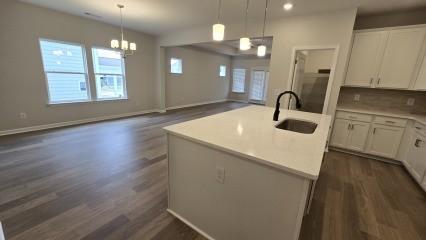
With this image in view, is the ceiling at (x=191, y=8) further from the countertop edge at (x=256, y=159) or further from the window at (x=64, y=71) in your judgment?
the countertop edge at (x=256, y=159)

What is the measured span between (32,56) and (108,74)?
160 cm

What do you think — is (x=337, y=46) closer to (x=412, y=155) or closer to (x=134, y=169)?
(x=412, y=155)

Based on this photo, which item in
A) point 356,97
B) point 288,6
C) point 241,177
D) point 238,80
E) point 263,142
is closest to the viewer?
point 241,177

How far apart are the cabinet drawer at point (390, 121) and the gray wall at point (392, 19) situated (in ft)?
5.64

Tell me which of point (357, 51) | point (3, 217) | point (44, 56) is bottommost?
point (3, 217)

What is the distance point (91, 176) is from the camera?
2418 mm

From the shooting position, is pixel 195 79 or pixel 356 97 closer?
pixel 356 97

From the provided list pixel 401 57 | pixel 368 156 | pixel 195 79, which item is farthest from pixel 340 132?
pixel 195 79

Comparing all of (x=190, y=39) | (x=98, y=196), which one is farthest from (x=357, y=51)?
(x=98, y=196)

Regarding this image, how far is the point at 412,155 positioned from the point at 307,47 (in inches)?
97.4

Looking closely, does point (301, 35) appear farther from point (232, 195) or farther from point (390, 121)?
point (232, 195)

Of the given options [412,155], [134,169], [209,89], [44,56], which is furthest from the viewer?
[209,89]

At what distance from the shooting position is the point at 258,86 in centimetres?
983

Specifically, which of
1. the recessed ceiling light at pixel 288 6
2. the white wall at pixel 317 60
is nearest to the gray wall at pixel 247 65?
the white wall at pixel 317 60
